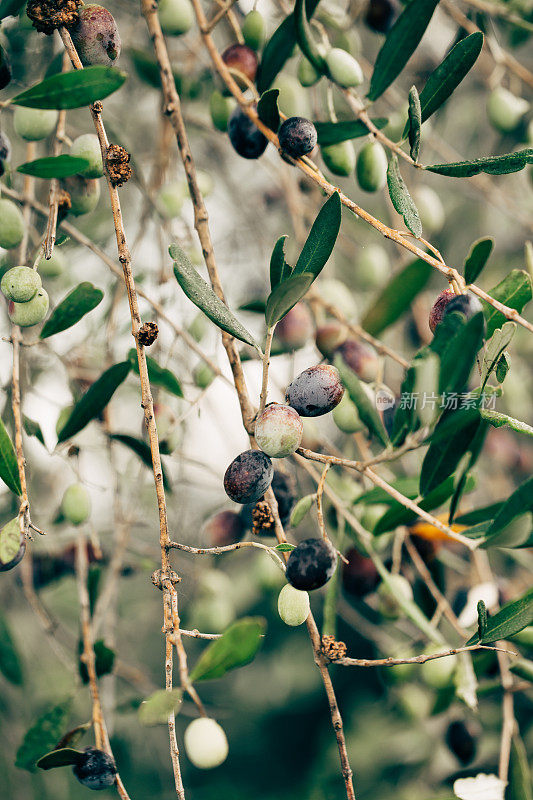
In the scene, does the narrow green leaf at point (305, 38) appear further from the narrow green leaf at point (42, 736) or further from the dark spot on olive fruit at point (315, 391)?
the narrow green leaf at point (42, 736)

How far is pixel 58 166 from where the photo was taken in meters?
0.78

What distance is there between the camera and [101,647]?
990mm

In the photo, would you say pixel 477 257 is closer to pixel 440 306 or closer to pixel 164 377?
pixel 440 306

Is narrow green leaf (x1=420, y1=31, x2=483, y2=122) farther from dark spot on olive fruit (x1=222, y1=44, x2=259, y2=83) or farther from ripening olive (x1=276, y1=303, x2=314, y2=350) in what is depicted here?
ripening olive (x1=276, y1=303, x2=314, y2=350)

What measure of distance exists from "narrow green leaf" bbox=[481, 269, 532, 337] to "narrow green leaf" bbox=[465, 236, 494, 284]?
2.4 inches

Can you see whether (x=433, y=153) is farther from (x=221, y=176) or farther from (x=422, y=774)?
(x=422, y=774)

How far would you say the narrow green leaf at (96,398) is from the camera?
0.90 meters

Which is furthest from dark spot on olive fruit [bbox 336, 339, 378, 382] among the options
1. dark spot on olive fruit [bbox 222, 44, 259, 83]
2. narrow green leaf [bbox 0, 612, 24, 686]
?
narrow green leaf [bbox 0, 612, 24, 686]

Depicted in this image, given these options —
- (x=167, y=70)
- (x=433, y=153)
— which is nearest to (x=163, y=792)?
(x=167, y=70)

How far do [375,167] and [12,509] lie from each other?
107 centimetres

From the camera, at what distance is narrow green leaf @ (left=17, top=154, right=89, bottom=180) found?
773mm

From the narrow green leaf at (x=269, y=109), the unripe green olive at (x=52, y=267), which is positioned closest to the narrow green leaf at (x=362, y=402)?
the narrow green leaf at (x=269, y=109)

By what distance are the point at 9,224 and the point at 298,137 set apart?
42 cm

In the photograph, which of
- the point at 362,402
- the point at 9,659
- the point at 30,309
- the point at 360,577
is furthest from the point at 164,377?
the point at 9,659
